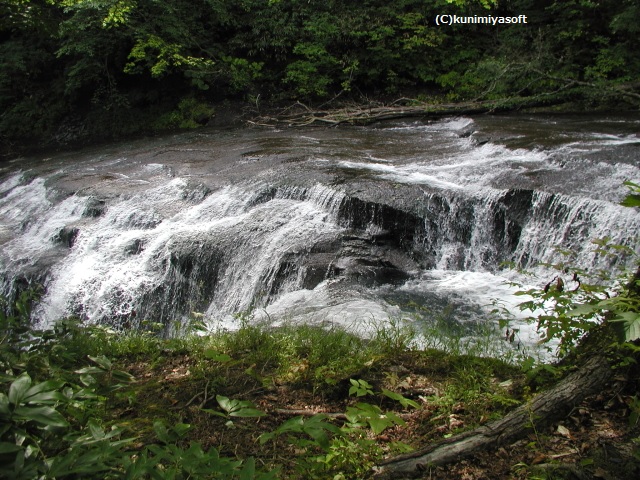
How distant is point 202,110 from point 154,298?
11.7 metres

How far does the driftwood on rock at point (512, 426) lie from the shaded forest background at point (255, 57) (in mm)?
14239

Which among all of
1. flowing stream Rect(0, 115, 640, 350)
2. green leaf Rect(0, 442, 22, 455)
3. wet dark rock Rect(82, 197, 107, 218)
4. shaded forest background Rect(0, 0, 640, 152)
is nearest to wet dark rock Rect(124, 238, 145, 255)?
flowing stream Rect(0, 115, 640, 350)

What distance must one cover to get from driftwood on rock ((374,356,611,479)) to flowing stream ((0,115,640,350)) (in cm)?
252

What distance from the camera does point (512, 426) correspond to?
231 cm

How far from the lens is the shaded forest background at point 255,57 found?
16016 mm

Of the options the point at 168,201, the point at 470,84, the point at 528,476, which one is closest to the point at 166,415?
the point at 528,476

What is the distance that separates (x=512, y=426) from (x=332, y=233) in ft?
17.1

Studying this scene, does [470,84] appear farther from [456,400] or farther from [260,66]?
[456,400]

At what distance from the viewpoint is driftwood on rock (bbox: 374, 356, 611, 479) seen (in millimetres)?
2182

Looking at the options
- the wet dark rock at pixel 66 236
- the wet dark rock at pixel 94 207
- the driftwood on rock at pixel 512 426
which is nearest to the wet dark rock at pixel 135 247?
the wet dark rock at pixel 66 236

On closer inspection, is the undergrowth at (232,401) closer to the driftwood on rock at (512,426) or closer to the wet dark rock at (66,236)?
the driftwood on rock at (512,426)

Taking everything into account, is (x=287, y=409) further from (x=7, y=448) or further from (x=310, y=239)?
(x=310, y=239)

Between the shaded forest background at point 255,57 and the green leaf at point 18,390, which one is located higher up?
the shaded forest background at point 255,57

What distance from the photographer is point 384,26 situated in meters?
17.4
